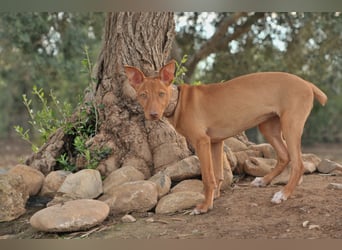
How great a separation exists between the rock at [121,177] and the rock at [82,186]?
86 mm

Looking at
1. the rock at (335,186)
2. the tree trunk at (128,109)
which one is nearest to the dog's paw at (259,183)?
the rock at (335,186)

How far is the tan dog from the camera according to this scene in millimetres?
3518

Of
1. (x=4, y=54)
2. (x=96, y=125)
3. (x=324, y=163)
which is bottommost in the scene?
(x=324, y=163)

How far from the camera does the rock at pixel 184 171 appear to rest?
158 inches

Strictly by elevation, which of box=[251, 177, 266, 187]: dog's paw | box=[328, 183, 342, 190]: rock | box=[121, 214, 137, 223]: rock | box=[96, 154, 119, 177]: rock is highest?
box=[96, 154, 119, 177]: rock

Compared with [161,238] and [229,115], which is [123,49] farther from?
[161,238]

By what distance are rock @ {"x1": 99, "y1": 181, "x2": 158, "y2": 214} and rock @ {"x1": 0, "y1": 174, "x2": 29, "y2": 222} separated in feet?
2.44

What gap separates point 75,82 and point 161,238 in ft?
29.1

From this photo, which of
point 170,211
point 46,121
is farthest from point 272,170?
point 46,121

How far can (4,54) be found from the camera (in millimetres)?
9445

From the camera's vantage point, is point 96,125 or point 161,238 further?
point 96,125

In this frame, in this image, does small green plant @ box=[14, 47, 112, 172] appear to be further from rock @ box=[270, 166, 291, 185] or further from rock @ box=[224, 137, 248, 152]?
rock @ box=[270, 166, 291, 185]

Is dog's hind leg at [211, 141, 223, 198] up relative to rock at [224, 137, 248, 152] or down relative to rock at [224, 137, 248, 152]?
up

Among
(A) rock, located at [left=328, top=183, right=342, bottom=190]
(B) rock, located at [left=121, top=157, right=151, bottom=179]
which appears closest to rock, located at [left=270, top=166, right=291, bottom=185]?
(A) rock, located at [left=328, top=183, right=342, bottom=190]
